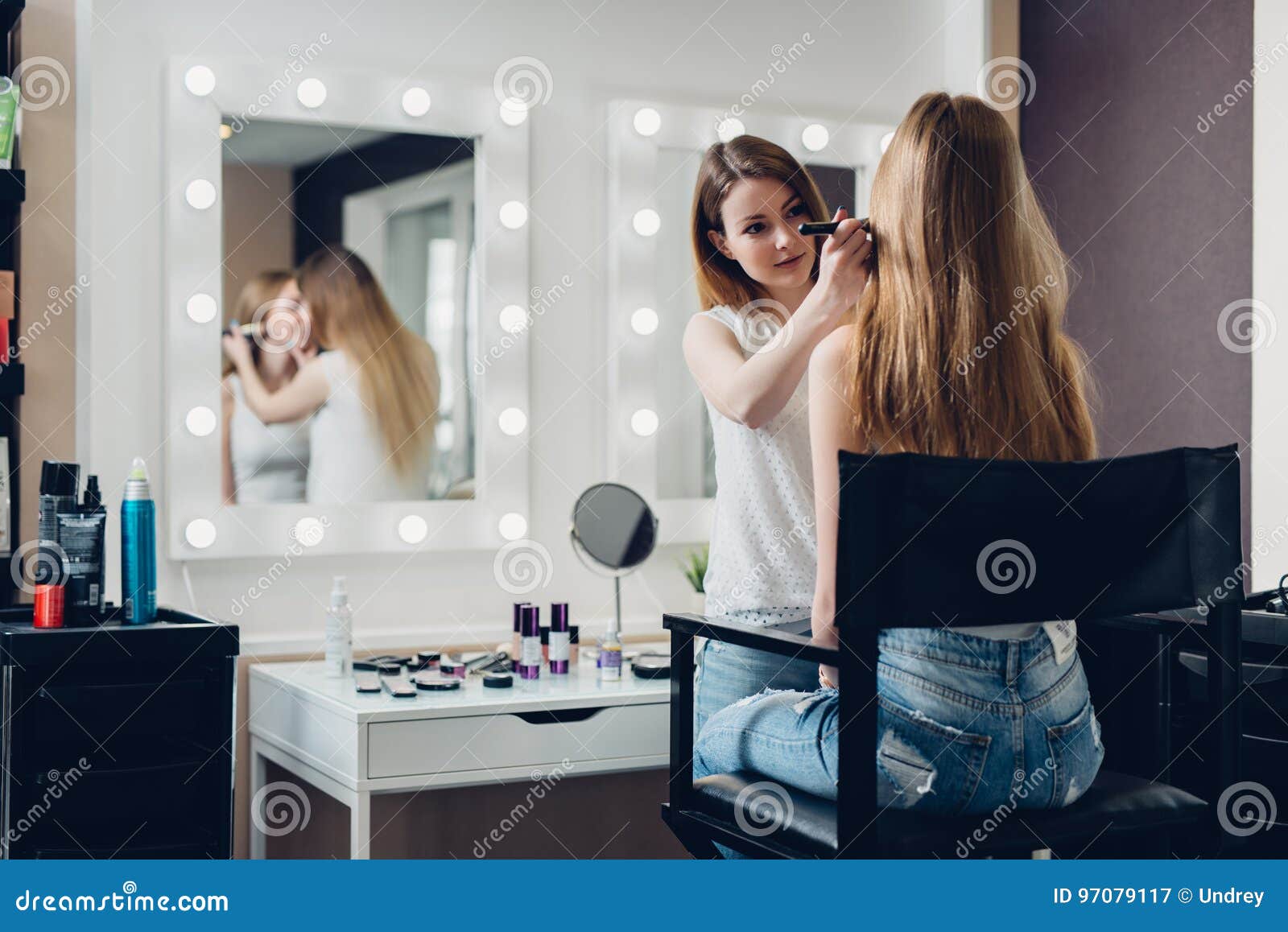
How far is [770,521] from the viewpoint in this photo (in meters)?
1.63

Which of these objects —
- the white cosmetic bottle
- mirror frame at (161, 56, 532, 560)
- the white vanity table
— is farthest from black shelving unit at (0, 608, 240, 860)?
mirror frame at (161, 56, 532, 560)

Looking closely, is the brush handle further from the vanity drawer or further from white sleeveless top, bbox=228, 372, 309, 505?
white sleeveless top, bbox=228, 372, 309, 505

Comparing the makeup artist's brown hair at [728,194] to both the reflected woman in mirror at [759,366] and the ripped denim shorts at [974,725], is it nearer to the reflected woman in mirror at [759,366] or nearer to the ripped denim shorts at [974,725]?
the reflected woman in mirror at [759,366]

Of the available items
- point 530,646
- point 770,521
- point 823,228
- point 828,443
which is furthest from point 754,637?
point 530,646

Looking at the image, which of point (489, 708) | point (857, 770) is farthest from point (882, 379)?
point (489, 708)

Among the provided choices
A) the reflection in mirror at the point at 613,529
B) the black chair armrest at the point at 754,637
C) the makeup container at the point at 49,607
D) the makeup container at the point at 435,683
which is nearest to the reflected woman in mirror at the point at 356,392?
the reflection in mirror at the point at 613,529

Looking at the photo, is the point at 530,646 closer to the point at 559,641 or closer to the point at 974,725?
the point at 559,641

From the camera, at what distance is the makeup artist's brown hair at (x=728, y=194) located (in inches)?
70.5

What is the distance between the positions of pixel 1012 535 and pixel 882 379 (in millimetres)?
204

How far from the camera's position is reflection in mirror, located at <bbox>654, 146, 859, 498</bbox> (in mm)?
2459

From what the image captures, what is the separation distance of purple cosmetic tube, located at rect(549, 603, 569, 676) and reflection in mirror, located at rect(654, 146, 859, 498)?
1.40ft

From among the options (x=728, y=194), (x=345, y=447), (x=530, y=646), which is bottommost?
(x=530, y=646)

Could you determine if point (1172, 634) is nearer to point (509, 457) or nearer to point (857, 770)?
point (857, 770)

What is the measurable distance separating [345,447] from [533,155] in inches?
25.1
